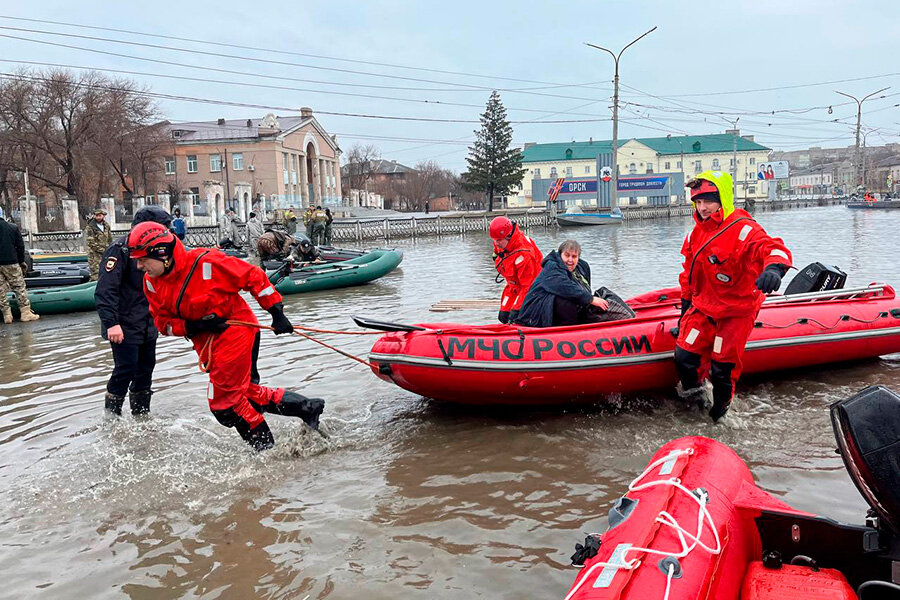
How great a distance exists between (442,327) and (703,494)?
3103mm

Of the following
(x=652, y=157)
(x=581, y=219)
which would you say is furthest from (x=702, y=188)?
(x=652, y=157)

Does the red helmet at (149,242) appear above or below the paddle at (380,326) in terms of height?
above

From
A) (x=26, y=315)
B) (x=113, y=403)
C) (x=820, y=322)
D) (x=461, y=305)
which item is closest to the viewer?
(x=113, y=403)

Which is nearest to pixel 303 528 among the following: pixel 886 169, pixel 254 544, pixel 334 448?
pixel 254 544

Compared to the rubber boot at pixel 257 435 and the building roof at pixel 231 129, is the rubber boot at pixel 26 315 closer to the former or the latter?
the rubber boot at pixel 257 435

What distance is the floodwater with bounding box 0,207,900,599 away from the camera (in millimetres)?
3250

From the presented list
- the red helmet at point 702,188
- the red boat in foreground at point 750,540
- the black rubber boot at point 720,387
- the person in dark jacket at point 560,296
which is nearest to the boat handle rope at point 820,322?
the black rubber boot at point 720,387

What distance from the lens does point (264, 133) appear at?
168 feet

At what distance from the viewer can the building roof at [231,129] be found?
5156 cm

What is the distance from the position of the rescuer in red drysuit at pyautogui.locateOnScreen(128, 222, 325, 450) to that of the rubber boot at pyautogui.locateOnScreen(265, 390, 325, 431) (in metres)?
0.25

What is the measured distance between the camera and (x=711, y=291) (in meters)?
4.67

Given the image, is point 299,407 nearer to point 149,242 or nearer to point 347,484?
point 347,484

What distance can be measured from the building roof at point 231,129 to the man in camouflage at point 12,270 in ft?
141

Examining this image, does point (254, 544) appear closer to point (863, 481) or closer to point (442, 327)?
point (442, 327)
